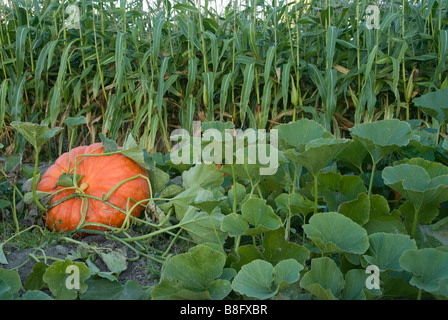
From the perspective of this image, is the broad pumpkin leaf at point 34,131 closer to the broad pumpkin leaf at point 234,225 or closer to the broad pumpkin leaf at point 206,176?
the broad pumpkin leaf at point 206,176

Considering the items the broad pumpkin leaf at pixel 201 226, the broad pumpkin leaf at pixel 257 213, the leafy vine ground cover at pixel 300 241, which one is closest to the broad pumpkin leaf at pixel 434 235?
the leafy vine ground cover at pixel 300 241

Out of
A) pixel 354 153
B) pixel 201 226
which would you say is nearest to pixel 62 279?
pixel 201 226

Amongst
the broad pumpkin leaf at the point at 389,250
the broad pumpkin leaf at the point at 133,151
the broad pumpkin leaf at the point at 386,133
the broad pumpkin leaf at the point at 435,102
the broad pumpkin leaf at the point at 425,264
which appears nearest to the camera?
the broad pumpkin leaf at the point at 425,264

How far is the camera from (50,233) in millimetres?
1502

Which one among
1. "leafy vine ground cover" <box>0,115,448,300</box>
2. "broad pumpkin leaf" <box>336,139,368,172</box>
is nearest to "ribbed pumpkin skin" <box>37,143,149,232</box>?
"leafy vine ground cover" <box>0,115,448,300</box>

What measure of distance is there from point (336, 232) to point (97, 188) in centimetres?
96

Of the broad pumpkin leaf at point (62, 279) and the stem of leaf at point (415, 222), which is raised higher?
the stem of leaf at point (415, 222)

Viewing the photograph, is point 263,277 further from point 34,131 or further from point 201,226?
point 34,131

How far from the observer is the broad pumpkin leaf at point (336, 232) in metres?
0.96

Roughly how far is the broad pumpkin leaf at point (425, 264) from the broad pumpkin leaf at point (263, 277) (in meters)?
0.21

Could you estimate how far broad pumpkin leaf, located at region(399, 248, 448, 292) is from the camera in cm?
84

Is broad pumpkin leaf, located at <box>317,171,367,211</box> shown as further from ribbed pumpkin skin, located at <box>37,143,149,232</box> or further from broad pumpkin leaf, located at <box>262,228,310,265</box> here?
ribbed pumpkin skin, located at <box>37,143,149,232</box>
